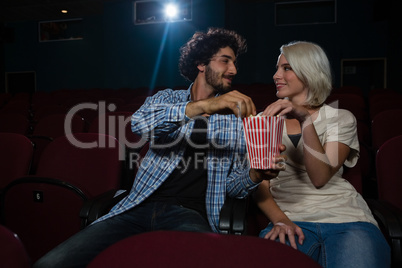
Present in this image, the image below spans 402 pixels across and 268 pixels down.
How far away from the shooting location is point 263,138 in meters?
0.87

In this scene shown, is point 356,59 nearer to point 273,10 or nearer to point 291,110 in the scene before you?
point 273,10

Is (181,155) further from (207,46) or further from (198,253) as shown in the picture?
(198,253)

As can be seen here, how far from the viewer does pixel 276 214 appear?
4.06ft

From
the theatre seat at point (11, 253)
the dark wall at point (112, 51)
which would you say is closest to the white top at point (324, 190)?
the theatre seat at point (11, 253)

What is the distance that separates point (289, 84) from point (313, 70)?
0.35 ft

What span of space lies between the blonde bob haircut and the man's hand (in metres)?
0.43

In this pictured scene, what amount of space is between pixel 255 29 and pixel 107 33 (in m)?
4.21

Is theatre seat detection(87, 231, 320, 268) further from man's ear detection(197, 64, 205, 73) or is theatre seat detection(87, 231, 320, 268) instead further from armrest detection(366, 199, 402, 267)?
man's ear detection(197, 64, 205, 73)

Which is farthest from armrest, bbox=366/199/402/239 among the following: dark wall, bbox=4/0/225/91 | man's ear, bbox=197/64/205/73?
dark wall, bbox=4/0/225/91

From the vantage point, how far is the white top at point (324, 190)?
1.21 metres

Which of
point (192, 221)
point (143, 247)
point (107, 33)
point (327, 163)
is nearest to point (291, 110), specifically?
point (327, 163)

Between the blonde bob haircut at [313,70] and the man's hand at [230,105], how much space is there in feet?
1.42

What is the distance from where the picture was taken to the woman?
1087mm

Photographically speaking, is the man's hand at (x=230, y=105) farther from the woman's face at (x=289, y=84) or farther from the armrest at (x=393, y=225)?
the armrest at (x=393, y=225)
